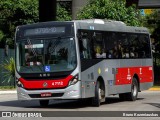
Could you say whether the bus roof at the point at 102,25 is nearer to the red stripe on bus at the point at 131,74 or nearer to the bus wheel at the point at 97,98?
the red stripe on bus at the point at 131,74

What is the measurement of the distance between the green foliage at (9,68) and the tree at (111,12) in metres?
6.27

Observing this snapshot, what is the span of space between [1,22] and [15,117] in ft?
94.9

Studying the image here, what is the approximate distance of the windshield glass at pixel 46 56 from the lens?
19562 mm

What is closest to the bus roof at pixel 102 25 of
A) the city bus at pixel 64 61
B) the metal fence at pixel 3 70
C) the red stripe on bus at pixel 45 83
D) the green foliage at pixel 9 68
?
the city bus at pixel 64 61

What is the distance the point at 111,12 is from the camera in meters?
38.0

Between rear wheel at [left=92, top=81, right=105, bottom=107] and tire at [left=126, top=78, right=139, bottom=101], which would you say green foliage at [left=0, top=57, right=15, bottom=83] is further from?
rear wheel at [left=92, top=81, right=105, bottom=107]

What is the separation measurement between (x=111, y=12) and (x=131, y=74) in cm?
1448

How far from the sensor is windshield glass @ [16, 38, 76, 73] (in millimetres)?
19562

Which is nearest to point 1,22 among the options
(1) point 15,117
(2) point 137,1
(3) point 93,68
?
(2) point 137,1

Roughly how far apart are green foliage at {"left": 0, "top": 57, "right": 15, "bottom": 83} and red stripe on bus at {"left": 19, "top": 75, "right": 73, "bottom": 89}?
50.8 feet

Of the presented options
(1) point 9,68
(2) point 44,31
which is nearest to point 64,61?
(2) point 44,31

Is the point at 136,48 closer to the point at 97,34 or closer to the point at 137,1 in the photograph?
the point at 97,34

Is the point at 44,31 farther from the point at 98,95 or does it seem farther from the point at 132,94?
the point at 132,94

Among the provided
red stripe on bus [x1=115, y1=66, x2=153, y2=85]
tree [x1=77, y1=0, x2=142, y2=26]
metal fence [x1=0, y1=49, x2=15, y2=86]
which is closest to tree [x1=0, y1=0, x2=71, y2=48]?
tree [x1=77, y1=0, x2=142, y2=26]
